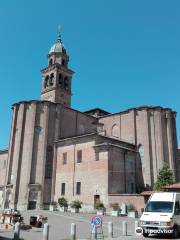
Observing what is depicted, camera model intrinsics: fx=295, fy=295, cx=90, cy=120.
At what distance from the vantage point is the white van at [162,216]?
48.8 ft

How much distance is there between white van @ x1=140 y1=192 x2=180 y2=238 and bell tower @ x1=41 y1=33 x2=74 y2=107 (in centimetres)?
4647

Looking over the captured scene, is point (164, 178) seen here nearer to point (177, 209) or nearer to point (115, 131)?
point (115, 131)

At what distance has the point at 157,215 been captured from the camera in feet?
50.8

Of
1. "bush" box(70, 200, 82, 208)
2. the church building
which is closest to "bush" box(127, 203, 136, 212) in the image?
the church building

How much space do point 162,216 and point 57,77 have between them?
167ft

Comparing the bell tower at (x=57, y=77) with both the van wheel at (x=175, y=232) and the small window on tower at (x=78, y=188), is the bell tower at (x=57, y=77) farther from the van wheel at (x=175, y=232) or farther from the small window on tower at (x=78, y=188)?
the van wheel at (x=175, y=232)

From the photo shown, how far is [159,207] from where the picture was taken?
16.5m

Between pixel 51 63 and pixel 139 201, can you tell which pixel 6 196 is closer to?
pixel 139 201

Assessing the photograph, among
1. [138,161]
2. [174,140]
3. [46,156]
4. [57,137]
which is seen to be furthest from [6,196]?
[174,140]

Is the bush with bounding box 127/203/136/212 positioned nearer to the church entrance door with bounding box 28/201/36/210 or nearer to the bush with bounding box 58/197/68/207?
the bush with bounding box 58/197/68/207

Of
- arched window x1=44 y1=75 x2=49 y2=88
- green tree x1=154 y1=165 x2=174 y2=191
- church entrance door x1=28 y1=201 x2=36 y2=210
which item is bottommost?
church entrance door x1=28 y1=201 x2=36 y2=210

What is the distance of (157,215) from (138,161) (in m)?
31.2

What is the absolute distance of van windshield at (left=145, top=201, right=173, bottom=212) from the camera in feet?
53.0

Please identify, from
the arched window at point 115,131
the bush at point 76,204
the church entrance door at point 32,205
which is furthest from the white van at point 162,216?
the arched window at point 115,131
